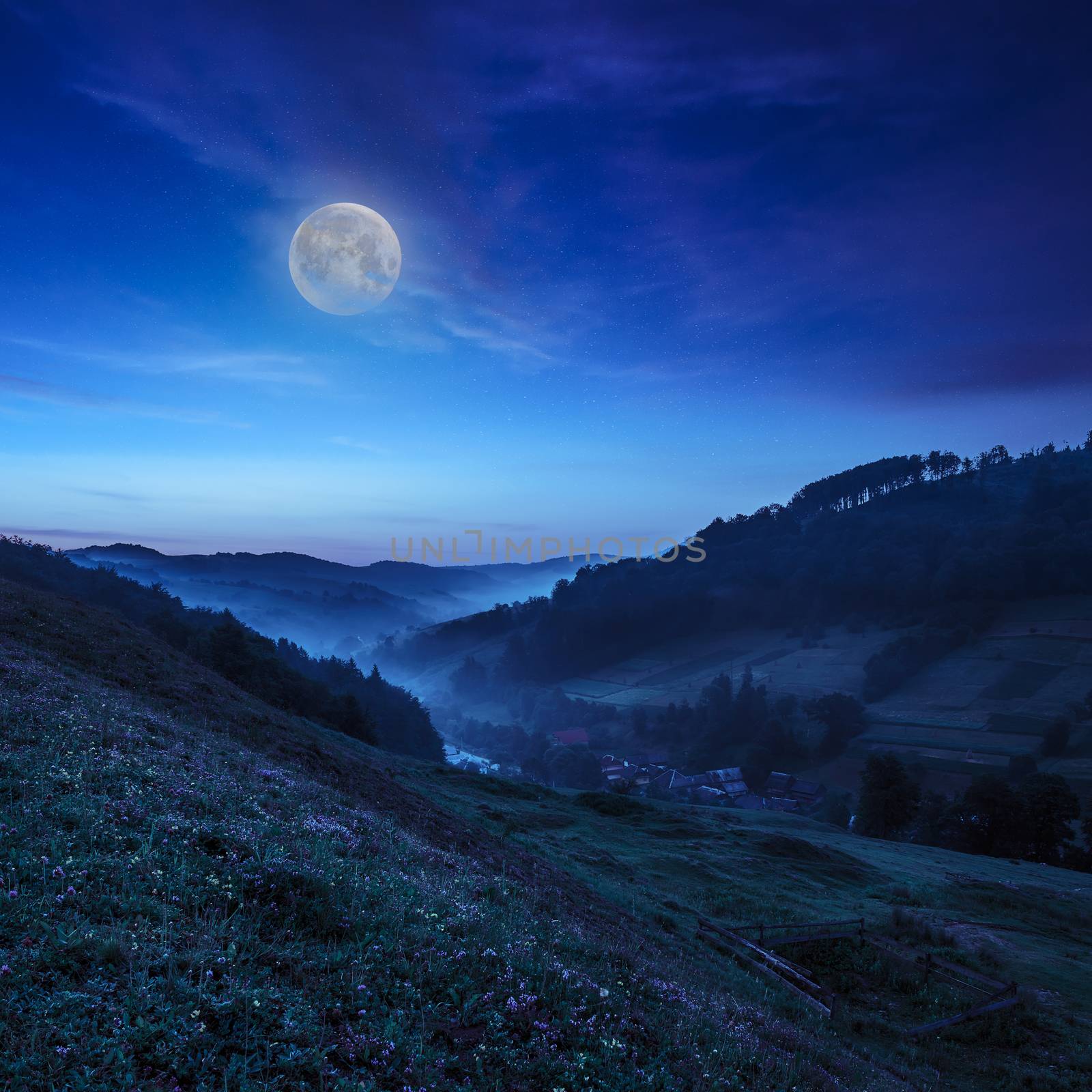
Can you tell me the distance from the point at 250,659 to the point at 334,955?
50.7 metres

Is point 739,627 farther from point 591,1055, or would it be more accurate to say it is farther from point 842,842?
point 591,1055

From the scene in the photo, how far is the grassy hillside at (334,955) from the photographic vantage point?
204 inches

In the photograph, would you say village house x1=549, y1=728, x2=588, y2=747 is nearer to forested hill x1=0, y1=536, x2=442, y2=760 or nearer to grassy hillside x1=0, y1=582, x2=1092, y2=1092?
forested hill x1=0, y1=536, x2=442, y2=760

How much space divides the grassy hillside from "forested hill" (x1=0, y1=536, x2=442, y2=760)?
14839 millimetres

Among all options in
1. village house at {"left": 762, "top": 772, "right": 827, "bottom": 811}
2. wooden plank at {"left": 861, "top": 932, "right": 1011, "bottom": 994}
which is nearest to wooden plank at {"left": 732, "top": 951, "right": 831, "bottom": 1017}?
wooden plank at {"left": 861, "top": 932, "right": 1011, "bottom": 994}

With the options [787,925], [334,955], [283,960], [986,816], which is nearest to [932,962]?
[787,925]

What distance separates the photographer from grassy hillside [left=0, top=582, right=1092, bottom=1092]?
17.0 ft

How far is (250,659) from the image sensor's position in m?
51.4

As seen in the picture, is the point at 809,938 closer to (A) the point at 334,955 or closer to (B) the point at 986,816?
(A) the point at 334,955

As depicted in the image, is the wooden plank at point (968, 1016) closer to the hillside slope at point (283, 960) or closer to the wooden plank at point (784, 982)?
the wooden plank at point (784, 982)

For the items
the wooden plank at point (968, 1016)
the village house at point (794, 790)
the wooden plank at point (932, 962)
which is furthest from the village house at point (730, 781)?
the wooden plank at point (968, 1016)

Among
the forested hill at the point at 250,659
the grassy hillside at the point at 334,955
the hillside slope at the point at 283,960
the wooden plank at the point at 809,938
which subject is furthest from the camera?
the forested hill at the point at 250,659

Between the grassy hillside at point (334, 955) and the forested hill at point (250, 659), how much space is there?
14.8 m

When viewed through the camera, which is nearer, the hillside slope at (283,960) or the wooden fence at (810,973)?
the hillside slope at (283,960)
